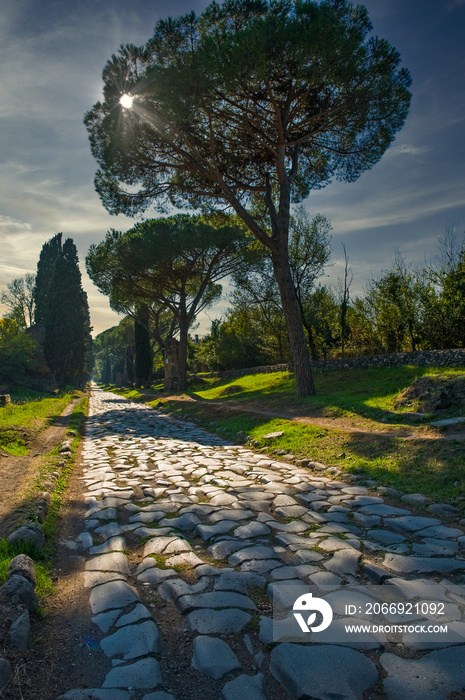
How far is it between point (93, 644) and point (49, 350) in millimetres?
35482

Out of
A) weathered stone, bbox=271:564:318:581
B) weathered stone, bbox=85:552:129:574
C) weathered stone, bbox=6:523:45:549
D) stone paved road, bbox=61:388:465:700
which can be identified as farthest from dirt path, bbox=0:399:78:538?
weathered stone, bbox=271:564:318:581

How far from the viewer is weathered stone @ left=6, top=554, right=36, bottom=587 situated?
106 inches

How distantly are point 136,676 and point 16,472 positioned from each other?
5.06m

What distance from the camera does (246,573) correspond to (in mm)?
2926

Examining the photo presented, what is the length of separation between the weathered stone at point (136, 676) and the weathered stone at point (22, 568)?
1.06m

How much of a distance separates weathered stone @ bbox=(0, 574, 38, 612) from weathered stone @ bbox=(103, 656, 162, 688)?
81 cm

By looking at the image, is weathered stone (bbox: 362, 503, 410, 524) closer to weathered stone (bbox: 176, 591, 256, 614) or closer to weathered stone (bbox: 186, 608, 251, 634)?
weathered stone (bbox: 176, 591, 256, 614)

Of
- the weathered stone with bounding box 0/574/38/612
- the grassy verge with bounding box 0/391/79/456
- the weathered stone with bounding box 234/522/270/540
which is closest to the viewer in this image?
the weathered stone with bounding box 0/574/38/612

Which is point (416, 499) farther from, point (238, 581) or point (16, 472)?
point (16, 472)

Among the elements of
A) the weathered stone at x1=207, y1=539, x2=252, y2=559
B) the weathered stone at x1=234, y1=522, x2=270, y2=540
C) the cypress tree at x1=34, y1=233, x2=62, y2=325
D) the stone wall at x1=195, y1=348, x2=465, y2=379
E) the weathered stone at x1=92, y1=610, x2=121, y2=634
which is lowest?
the weathered stone at x1=234, y1=522, x2=270, y2=540

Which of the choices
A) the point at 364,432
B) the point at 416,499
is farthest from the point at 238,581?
the point at 364,432

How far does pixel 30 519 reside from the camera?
3.86 meters

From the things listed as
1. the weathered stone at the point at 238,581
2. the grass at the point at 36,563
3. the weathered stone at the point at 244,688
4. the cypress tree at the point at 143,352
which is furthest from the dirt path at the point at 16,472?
the cypress tree at the point at 143,352

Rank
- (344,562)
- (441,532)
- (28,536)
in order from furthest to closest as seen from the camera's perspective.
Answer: (441,532) < (28,536) < (344,562)
